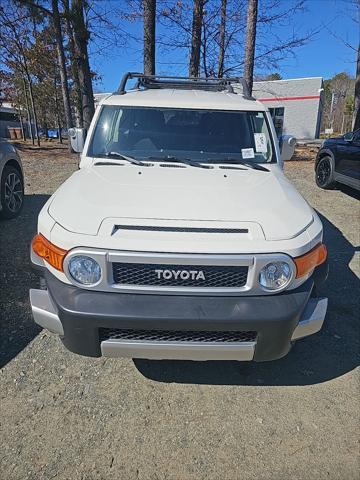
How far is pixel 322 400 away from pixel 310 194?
6.62m

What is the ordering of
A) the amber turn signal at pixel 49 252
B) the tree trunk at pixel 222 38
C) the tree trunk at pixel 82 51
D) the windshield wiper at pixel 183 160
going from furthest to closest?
the tree trunk at pixel 222 38, the tree trunk at pixel 82 51, the windshield wiper at pixel 183 160, the amber turn signal at pixel 49 252

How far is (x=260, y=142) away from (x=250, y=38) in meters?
10.5

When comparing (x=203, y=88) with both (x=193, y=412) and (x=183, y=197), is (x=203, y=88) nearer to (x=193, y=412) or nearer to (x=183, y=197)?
(x=183, y=197)

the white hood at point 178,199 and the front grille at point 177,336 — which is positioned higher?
the white hood at point 178,199

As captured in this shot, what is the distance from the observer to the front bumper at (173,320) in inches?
82.6

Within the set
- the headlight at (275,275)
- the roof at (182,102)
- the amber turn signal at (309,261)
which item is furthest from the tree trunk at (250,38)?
the headlight at (275,275)

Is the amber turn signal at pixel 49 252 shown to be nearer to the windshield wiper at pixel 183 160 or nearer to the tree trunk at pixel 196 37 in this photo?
the windshield wiper at pixel 183 160

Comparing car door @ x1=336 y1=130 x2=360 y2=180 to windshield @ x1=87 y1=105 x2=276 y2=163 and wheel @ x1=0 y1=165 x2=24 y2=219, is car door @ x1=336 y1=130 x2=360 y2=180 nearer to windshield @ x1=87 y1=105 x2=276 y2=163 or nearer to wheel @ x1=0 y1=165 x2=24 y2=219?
windshield @ x1=87 y1=105 x2=276 y2=163

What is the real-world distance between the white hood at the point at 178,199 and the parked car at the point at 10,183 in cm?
322

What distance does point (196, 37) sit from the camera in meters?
12.8

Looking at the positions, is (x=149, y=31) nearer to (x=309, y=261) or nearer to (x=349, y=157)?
(x=349, y=157)

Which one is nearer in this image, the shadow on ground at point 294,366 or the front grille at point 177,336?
the front grille at point 177,336

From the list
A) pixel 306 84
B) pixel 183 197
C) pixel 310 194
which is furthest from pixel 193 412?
pixel 306 84

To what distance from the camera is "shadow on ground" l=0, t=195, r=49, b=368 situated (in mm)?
3098
